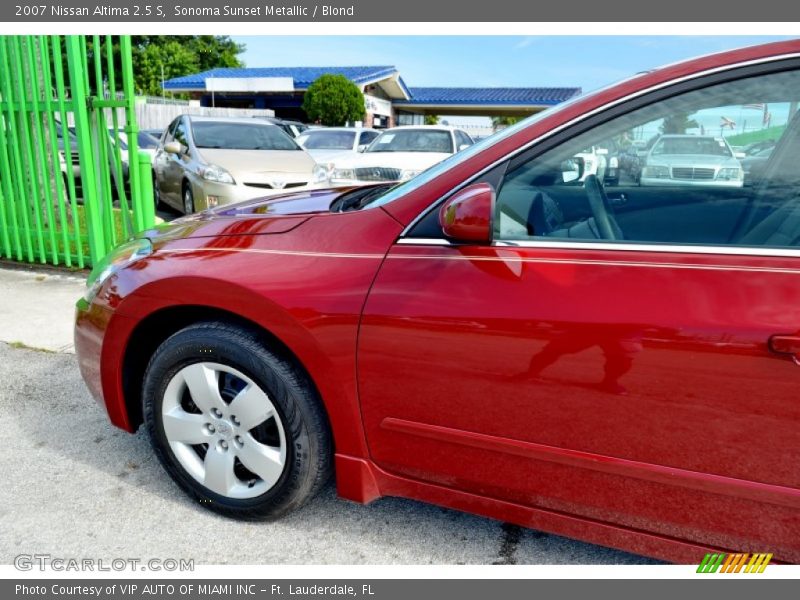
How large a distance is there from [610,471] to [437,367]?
22.3 inches

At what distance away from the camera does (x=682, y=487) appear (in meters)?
1.67

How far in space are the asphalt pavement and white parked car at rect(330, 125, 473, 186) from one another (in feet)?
19.0

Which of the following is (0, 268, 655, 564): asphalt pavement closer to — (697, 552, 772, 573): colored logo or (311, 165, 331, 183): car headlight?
(697, 552, 772, 573): colored logo

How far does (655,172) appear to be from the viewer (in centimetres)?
192

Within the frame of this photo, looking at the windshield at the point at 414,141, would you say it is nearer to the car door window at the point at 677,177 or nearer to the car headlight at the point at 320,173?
the car headlight at the point at 320,173

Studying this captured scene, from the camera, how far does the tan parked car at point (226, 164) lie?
7.20 m

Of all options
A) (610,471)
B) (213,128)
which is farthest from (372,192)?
(213,128)

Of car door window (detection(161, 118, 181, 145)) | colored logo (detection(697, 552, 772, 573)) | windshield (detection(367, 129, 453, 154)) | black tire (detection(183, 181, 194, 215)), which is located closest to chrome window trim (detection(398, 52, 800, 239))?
colored logo (detection(697, 552, 772, 573))

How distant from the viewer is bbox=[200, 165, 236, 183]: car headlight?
7172mm

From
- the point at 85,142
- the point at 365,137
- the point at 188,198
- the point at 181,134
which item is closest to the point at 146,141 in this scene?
the point at 365,137

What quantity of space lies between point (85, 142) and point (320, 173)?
11.2ft

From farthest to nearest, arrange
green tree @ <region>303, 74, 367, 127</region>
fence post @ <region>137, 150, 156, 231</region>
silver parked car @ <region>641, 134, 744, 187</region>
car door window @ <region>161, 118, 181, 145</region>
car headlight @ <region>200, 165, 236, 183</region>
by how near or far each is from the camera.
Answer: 1. green tree @ <region>303, 74, 367, 127</region>
2. car door window @ <region>161, 118, 181, 145</region>
3. car headlight @ <region>200, 165, 236, 183</region>
4. fence post @ <region>137, 150, 156, 231</region>
5. silver parked car @ <region>641, 134, 744, 187</region>

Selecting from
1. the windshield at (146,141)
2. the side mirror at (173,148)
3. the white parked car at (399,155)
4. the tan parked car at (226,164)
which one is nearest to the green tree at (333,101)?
the windshield at (146,141)

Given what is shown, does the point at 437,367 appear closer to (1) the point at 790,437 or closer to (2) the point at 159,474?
(1) the point at 790,437
